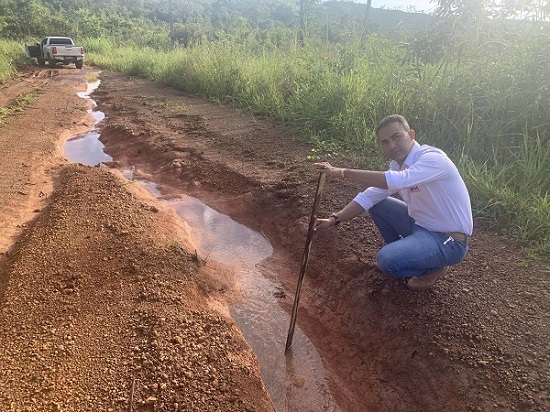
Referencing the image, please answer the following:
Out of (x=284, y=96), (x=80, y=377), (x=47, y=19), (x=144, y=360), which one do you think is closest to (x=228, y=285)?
(x=144, y=360)

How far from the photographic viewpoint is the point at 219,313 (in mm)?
3023

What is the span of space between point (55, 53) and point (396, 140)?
62.0 ft

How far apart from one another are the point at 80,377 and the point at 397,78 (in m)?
5.23

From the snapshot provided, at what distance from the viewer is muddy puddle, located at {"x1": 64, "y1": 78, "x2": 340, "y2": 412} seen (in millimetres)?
2570

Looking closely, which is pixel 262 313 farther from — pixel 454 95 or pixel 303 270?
pixel 454 95

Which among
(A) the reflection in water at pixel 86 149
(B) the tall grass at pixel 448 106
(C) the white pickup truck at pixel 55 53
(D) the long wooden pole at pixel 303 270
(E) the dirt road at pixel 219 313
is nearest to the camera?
(E) the dirt road at pixel 219 313

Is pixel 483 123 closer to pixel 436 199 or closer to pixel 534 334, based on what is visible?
pixel 436 199

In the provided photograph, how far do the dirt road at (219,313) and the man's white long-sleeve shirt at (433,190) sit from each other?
577 millimetres

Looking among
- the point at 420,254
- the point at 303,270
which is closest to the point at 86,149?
the point at 303,270

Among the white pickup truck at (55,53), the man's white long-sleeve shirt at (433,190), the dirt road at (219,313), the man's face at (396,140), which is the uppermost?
the man's face at (396,140)

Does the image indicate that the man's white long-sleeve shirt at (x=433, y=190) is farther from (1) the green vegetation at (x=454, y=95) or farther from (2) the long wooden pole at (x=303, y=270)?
(1) the green vegetation at (x=454, y=95)

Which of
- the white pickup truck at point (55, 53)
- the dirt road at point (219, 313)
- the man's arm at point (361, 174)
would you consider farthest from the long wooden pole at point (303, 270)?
the white pickup truck at point (55, 53)

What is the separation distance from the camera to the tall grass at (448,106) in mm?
3674

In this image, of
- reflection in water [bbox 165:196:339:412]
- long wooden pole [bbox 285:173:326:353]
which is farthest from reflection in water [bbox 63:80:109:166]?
long wooden pole [bbox 285:173:326:353]
